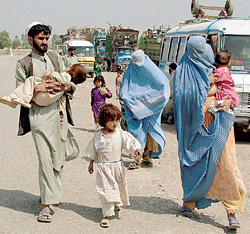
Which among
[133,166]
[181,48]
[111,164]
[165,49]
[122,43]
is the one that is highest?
[181,48]

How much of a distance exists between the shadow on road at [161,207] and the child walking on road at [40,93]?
1483 millimetres

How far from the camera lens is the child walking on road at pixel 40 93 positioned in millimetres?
4152

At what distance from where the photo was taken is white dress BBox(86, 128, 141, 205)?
423 centimetres

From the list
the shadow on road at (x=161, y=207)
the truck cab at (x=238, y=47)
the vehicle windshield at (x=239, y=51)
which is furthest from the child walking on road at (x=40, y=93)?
the vehicle windshield at (x=239, y=51)

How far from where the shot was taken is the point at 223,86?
436 cm

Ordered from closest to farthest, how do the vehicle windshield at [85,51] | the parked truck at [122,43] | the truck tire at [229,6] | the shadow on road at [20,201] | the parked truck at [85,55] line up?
1. the shadow on road at [20,201]
2. the truck tire at [229,6]
3. the parked truck at [85,55]
4. the vehicle windshield at [85,51]
5. the parked truck at [122,43]

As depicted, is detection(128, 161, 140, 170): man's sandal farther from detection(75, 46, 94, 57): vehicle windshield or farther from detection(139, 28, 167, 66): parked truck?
detection(75, 46, 94, 57): vehicle windshield

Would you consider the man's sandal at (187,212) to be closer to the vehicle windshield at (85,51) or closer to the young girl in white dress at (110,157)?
the young girl in white dress at (110,157)

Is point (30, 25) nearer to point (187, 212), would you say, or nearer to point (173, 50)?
point (187, 212)

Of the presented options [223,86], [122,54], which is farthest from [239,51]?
[122,54]

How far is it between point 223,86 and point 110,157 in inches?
51.3

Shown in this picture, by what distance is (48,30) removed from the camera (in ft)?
14.3

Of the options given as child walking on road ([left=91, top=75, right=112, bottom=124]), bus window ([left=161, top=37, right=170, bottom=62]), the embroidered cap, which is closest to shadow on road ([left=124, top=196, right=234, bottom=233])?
the embroidered cap

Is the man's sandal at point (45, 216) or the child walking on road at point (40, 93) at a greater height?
the child walking on road at point (40, 93)
